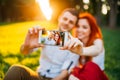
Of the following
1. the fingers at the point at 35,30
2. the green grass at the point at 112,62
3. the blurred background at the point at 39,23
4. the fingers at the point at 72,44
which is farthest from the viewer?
the blurred background at the point at 39,23

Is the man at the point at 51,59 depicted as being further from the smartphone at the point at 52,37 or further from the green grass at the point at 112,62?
the green grass at the point at 112,62

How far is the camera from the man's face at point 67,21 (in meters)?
4.05

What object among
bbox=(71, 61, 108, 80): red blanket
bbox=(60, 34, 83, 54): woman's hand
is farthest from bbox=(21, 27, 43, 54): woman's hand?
bbox=(71, 61, 108, 80): red blanket

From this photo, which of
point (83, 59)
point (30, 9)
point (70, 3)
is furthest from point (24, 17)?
point (83, 59)

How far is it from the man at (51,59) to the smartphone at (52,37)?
67mm

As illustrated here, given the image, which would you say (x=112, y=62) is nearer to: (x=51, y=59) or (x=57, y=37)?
(x=51, y=59)

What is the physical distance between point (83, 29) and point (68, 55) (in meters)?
0.29

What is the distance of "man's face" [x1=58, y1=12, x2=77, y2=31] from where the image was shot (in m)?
4.05

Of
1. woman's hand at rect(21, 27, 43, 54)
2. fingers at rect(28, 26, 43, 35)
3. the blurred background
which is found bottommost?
the blurred background

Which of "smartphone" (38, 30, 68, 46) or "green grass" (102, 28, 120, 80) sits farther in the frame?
"green grass" (102, 28, 120, 80)

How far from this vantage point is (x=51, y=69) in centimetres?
418

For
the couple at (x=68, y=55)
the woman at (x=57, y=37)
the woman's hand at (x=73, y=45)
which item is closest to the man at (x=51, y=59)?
the couple at (x=68, y=55)

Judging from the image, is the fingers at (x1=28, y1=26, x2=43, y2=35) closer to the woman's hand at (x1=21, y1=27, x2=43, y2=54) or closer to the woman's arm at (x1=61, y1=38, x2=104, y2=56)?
the woman's hand at (x1=21, y1=27, x2=43, y2=54)

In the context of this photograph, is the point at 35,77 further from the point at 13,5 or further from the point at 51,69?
the point at 13,5
